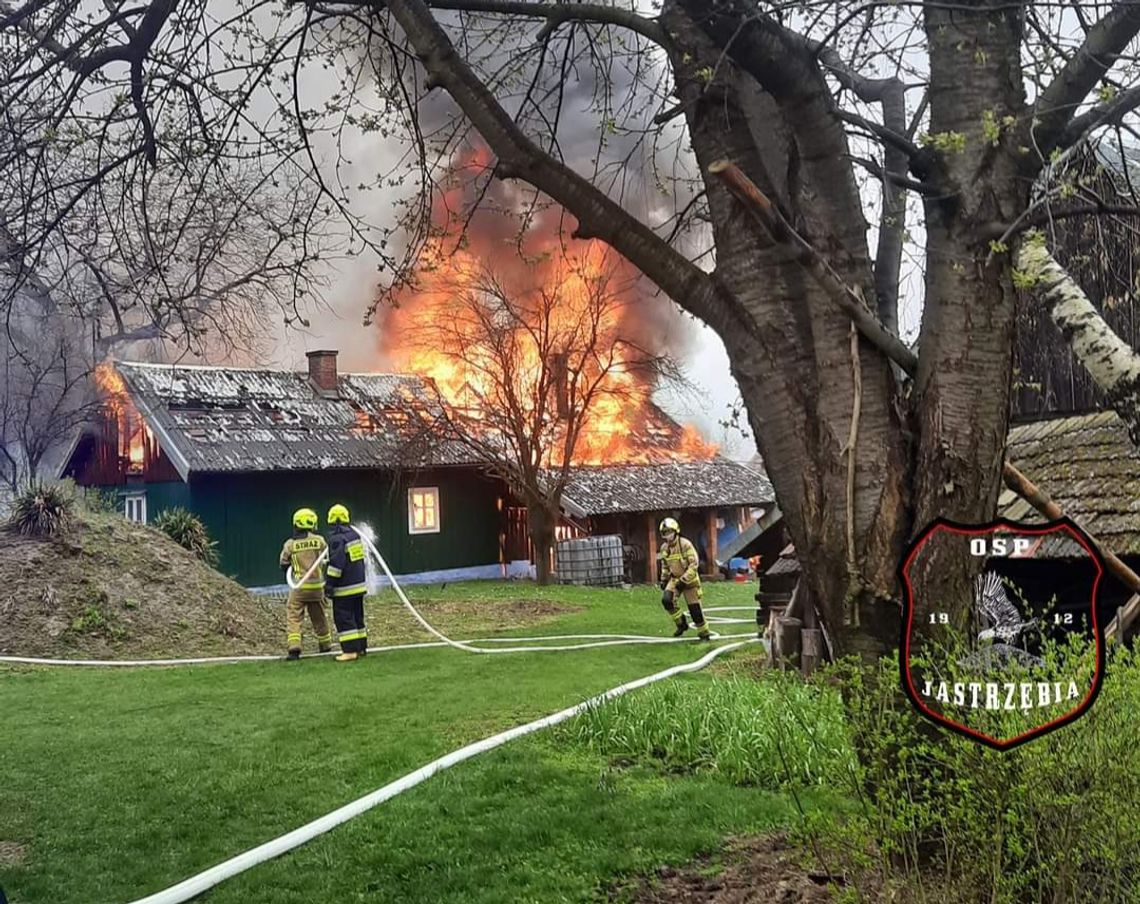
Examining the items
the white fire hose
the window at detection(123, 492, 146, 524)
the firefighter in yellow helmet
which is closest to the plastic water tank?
the firefighter in yellow helmet

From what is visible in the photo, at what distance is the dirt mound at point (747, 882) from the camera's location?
12.5 feet

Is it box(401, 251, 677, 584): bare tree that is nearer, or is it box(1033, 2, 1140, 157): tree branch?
box(1033, 2, 1140, 157): tree branch

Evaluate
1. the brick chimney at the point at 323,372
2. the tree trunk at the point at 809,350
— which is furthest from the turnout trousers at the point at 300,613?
Answer: the brick chimney at the point at 323,372

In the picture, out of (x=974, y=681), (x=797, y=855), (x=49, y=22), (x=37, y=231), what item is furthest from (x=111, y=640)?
(x=974, y=681)

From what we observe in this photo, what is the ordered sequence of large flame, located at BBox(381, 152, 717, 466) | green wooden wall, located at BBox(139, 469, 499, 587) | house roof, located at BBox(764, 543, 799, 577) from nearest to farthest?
1. house roof, located at BBox(764, 543, 799, 577)
2. green wooden wall, located at BBox(139, 469, 499, 587)
3. large flame, located at BBox(381, 152, 717, 466)

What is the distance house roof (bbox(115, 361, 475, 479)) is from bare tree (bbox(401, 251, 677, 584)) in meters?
1.31

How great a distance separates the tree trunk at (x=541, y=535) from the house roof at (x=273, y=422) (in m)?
2.28

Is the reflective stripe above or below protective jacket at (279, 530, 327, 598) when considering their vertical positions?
below

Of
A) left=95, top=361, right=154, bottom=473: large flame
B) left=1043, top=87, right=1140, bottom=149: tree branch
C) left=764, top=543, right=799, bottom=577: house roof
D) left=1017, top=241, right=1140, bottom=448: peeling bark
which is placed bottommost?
left=764, top=543, right=799, bottom=577: house roof

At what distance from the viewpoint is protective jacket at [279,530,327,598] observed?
40.0 feet

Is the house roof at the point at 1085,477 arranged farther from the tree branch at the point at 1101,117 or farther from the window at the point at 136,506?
the window at the point at 136,506

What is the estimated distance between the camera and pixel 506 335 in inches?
905

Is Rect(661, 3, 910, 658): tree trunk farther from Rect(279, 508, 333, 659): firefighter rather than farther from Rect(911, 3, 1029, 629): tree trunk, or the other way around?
Rect(279, 508, 333, 659): firefighter

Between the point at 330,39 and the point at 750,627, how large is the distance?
36.5 ft
